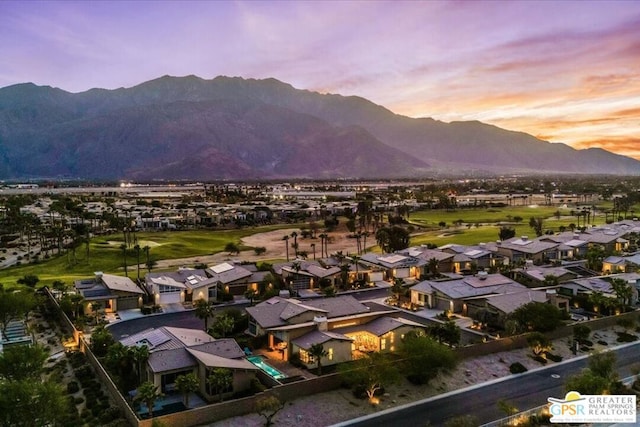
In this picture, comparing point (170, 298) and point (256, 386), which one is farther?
point (170, 298)

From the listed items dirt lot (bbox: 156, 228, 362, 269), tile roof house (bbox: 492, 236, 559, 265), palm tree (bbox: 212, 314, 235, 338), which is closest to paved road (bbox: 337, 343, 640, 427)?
palm tree (bbox: 212, 314, 235, 338)

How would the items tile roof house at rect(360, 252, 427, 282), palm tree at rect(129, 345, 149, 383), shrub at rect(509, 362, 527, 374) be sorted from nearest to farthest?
palm tree at rect(129, 345, 149, 383), shrub at rect(509, 362, 527, 374), tile roof house at rect(360, 252, 427, 282)

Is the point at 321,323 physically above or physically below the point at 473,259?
above

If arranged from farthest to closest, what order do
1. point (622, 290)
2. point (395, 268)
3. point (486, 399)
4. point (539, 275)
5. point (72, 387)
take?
point (395, 268) < point (539, 275) < point (622, 290) < point (72, 387) < point (486, 399)

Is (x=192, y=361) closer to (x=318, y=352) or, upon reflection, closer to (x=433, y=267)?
(x=318, y=352)

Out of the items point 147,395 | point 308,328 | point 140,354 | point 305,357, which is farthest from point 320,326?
point 147,395

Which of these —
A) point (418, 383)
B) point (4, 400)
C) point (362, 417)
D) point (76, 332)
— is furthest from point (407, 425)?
point (76, 332)

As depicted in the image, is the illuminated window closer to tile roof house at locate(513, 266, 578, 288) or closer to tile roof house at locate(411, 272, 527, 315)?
tile roof house at locate(411, 272, 527, 315)
